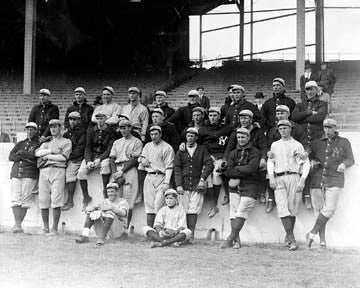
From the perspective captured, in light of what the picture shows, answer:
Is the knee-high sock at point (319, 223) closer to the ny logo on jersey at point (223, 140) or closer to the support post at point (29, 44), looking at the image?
the ny logo on jersey at point (223, 140)

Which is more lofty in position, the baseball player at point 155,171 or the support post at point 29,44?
the support post at point 29,44

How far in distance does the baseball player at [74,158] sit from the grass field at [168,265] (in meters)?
1.18

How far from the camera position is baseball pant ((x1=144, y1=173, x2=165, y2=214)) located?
876 cm

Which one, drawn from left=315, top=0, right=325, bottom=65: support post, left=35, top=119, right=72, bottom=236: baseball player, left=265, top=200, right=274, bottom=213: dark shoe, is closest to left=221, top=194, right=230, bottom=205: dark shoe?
left=265, top=200, right=274, bottom=213: dark shoe

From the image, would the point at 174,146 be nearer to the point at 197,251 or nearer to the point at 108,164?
the point at 108,164

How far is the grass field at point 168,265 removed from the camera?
6.05m

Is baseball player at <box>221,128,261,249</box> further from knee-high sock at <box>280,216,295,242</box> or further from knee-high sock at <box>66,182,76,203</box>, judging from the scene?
knee-high sock at <box>66,182,76,203</box>

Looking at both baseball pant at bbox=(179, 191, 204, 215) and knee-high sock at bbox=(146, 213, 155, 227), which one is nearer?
baseball pant at bbox=(179, 191, 204, 215)

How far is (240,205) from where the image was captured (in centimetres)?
822

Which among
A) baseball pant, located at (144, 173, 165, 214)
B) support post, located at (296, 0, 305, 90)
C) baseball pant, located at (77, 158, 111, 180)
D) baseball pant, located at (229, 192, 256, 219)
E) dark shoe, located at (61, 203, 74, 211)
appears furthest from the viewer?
support post, located at (296, 0, 305, 90)

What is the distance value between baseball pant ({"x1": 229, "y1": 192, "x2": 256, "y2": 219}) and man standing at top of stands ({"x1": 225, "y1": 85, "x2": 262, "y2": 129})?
A: 1.24 meters

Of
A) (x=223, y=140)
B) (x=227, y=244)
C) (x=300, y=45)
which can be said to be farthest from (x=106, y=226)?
(x=300, y=45)

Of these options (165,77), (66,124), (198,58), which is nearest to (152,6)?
(198,58)

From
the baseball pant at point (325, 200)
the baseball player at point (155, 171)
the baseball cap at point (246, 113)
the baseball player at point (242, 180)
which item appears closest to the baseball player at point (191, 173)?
the baseball player at point (155, 171)
